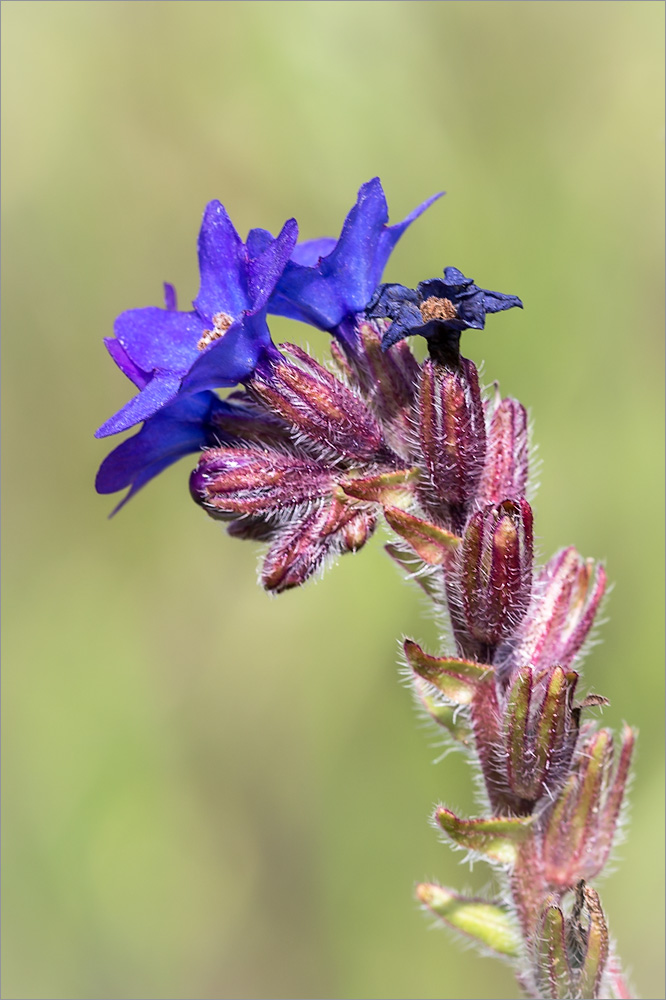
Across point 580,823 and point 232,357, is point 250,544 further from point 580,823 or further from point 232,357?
point 580,823

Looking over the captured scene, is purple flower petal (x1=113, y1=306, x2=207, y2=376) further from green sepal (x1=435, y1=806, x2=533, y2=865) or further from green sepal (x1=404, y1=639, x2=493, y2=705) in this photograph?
green sepal (x1=435, y1=806, x2=533, y2=865)

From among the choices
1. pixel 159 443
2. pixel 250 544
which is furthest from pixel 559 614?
pixel 250 544

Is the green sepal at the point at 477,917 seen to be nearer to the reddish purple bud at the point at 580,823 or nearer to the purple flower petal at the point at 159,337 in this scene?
the reddish purple bud at the point at 580,823

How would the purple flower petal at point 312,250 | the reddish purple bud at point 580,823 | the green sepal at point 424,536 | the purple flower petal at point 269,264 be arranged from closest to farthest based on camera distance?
the purple flower petal at point 269,264, the green sepal at point 424,536, the reddish purple bud at point 580,823, the purple flower petal at point 312,250

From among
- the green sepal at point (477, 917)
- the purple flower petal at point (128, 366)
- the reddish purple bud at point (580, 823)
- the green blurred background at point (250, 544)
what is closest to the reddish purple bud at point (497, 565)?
the reddish purple bud at point (580, 823)

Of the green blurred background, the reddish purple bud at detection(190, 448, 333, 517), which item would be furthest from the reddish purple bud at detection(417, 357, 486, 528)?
the green blurred background
